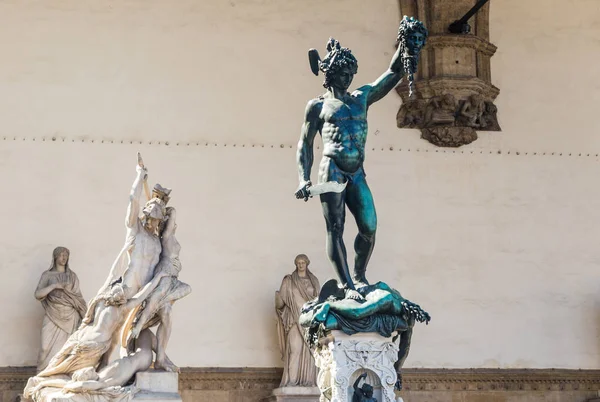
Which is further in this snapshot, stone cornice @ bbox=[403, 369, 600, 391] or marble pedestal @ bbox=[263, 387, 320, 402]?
stone cornice @ bbox=[403, 369, 600, 391]

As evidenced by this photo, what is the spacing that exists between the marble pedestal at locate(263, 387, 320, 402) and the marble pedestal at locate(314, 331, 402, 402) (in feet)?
16.7

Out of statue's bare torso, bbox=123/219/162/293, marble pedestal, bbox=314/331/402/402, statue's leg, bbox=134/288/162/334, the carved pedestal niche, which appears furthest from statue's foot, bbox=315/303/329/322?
the carved pedestal niche

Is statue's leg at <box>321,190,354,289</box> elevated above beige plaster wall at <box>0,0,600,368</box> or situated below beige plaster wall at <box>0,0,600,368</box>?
below

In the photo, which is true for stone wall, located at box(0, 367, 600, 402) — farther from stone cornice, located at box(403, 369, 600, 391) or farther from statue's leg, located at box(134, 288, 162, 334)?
statue's leg, located at box(134, 288, 162, 334)

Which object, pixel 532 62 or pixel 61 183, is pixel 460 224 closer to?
pixel 532 62

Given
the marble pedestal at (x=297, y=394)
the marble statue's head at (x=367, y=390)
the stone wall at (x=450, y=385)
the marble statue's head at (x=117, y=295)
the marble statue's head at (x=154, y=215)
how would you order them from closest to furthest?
1. the marble statue's head at (x=367, y=390)
2. the marble statue's head at (x=117, y=295)
3. the marble statue's head at (x=154, y=215)
4. the marble pedestal at (x=297, y=394)
5. the stone wall at (x=450, y=385)

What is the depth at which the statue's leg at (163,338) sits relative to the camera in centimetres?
987

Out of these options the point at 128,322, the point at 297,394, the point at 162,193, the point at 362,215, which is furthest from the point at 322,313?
the point at 297,394

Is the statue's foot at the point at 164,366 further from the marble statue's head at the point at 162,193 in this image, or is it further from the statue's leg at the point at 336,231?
the statue's leg at the point at 336,231

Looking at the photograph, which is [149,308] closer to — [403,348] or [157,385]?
[157,385]

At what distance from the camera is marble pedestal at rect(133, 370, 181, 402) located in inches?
379

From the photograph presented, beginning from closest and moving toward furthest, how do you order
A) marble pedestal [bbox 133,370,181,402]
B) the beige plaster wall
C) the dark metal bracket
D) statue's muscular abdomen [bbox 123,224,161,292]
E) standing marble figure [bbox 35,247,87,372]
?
1. marble pedestal [bbox 133,370,181,402]
2. statue's muscular abdomen [bbox 123,224,161,292]
3. standing marble figure [bbox 35,247,87,372]
4. the beige plaster wall
5. the dark metal bracket

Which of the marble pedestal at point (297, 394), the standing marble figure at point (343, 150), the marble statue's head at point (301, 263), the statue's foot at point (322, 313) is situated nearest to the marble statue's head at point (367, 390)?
the statue's foot at point (322, 313)

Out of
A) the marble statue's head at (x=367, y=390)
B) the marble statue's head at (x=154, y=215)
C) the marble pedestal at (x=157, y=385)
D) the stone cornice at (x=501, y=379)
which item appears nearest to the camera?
the marble statue's head at (x=367, y=390)
